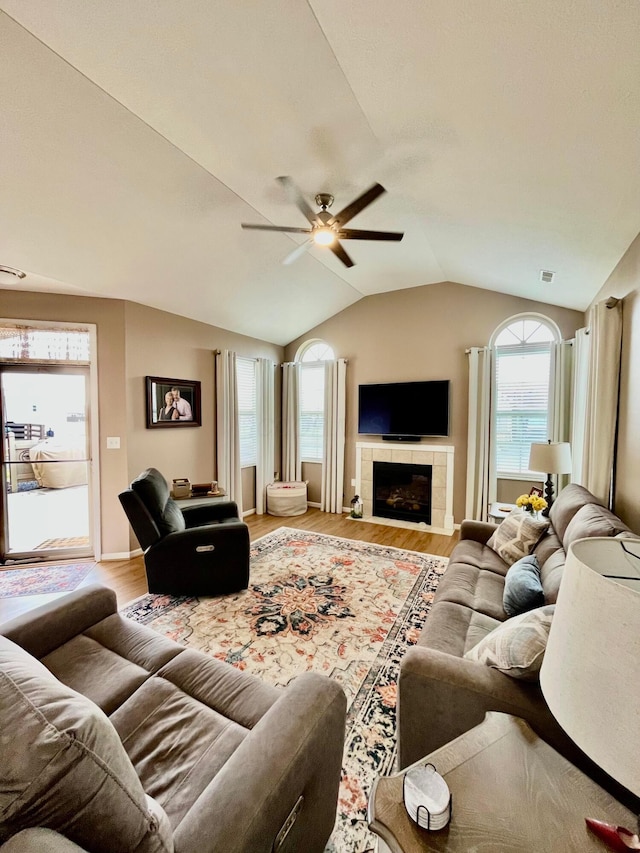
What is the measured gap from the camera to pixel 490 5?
116 cm

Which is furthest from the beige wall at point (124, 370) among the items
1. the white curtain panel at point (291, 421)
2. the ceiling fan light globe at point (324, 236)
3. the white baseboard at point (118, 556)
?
the ceiling fan light globe at point (324, 236)

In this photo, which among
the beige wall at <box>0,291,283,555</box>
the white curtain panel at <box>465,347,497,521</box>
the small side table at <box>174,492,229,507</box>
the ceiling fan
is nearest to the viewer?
the ceiling fan

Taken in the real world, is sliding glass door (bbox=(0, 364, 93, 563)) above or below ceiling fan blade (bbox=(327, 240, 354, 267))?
below

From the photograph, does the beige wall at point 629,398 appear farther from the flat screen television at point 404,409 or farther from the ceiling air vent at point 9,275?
the ceiling air vent at point 9,275

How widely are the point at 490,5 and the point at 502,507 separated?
3533 millimetres

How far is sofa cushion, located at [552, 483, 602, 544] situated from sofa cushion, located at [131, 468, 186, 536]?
282 cm

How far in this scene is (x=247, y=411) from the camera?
5371 millimetres

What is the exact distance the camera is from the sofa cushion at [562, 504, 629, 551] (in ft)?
5.64

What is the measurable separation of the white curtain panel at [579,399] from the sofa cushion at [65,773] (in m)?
3.68

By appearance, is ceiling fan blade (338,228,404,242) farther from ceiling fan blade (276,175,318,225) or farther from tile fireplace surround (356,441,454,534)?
tile fireplace surround (356,441,454,534)

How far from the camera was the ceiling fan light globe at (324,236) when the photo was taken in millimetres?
2461

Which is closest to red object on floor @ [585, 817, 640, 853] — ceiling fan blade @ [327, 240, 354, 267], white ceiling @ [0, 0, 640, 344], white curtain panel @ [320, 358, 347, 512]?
white ceiling @ [0, 0, 640, 344]

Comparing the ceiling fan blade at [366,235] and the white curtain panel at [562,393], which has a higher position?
the ceiling fan blade at [366,235]

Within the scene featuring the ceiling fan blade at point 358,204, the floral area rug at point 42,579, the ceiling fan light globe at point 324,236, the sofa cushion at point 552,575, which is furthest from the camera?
the floral area rug at point 42,579
